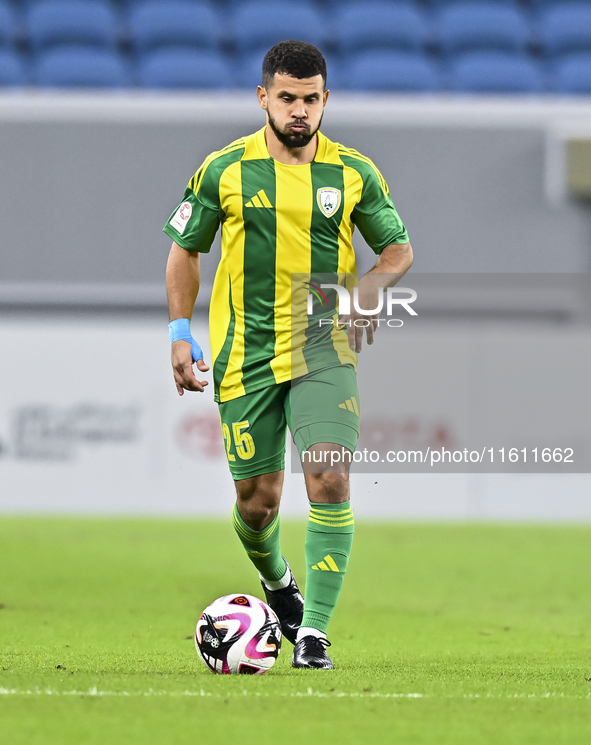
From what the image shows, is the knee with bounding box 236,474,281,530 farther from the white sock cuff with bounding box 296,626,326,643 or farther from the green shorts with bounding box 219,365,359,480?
the white sock cuff with bounding box 296,626,326,643

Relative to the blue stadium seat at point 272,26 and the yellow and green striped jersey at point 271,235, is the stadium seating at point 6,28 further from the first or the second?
the yellow and green striped jersey at point 271,235

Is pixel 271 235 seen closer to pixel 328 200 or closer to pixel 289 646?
pixel 328 200

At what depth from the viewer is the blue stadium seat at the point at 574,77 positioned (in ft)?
40.8

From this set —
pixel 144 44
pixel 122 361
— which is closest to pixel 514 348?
pixel 122 361

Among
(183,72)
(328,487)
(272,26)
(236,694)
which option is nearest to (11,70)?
(183,72)

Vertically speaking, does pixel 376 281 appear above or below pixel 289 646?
above

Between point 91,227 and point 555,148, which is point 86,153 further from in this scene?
point 555,148

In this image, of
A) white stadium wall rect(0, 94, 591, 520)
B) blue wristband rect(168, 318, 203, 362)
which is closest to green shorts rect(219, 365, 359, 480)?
blue wristband rect(168, 318, 203, 362)

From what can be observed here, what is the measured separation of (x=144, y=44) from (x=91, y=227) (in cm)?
247

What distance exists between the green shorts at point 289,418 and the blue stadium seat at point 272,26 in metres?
8.87

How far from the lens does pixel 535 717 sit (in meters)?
3.08

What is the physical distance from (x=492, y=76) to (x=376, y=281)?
346 inches

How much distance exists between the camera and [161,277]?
35.9 feet

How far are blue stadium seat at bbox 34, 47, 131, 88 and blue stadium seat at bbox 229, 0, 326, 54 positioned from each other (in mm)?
1406
